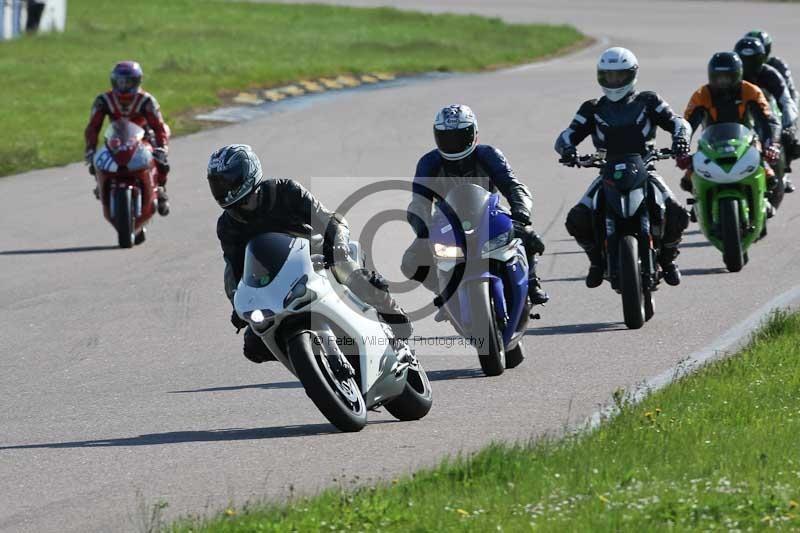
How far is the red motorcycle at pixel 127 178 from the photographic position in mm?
16531

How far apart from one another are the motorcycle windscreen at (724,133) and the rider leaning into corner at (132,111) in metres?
5.63

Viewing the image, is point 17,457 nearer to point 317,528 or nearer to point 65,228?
point 317,528

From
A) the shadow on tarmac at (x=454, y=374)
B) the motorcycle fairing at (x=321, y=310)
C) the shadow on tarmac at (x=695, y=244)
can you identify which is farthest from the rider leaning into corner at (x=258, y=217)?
the shadow on tarmac at (x=695, y=244)

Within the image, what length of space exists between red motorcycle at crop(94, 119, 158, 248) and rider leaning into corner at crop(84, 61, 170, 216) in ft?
0.46

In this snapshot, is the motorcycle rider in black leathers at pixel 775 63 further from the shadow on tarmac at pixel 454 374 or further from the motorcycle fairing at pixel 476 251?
the shadow on tarmac at pixel 454 374

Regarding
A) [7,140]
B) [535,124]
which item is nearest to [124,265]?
[7,140]

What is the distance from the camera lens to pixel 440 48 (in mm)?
37156

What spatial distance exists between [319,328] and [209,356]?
3059 millimetres

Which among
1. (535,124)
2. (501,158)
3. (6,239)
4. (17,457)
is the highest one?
(501,158)

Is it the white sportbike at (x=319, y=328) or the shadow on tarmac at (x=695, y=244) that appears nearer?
the white sportbike at (x=319, y=328)

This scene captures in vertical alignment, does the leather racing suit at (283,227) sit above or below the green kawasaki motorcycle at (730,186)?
above

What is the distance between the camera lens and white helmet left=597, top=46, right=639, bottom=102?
12.2 metres

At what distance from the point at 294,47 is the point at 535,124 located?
482 inches

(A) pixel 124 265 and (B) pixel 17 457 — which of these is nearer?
(B) pixel 17 457
